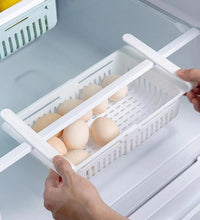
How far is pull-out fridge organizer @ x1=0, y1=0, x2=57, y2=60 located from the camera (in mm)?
1169

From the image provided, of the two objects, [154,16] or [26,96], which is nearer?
[26,96]

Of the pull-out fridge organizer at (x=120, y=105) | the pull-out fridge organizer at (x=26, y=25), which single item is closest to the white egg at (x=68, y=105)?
the pull-out fridge organizer at (x=120, y=105)

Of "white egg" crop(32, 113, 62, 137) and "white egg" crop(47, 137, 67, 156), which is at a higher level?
"white egg" crop(32, 113, 62, 137)

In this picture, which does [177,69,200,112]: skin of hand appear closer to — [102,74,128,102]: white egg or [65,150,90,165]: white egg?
[102,74,128,102]: white egg

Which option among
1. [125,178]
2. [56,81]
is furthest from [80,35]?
[125,178]

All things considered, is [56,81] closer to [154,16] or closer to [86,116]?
[86,116]

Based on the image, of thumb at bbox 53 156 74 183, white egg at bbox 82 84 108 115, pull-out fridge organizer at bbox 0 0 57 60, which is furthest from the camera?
white egg at bbox 82 84 108 115

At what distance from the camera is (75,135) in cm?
123

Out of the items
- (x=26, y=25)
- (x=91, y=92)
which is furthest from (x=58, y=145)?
(x=26, y=25)

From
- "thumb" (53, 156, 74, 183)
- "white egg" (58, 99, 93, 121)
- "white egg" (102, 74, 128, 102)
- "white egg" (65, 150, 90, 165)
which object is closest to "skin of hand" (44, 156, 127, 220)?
"thumb" (53, 156, 74, 183)

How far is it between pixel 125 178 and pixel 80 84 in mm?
268

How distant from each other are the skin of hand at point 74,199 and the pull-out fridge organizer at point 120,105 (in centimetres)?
5

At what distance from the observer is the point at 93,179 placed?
1.30m

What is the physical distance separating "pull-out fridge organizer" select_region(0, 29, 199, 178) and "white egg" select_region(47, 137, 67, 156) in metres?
0.07
